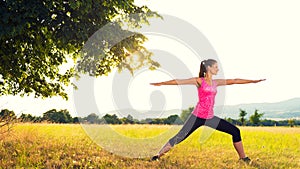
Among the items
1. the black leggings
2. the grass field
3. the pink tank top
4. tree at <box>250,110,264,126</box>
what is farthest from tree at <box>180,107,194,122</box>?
tree at <box>250,110,264,126</box>

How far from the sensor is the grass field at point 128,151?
1001 cm

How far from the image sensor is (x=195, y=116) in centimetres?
993

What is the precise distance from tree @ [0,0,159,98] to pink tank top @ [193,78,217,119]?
3578 millimetres

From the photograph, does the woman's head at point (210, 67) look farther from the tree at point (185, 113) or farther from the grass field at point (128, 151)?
the grass field at point (128, 151)

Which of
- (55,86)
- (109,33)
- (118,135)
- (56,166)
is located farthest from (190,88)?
(55,86)

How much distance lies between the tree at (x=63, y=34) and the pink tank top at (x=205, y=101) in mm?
3578

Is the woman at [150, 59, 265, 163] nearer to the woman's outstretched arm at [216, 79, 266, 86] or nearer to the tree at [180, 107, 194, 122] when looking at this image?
the woman's outstretched arm at [216, 79, 266, 86]

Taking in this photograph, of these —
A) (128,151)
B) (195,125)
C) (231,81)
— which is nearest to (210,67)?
(231,81)

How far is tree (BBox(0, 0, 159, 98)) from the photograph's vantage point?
447 inches

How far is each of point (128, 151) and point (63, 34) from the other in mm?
3800

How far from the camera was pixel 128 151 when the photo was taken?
38.1 feet

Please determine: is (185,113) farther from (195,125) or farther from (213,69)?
(213,69)

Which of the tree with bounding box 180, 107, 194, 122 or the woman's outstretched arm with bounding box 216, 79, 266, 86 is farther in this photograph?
the tree with bounding box 180, 107, 194, 122

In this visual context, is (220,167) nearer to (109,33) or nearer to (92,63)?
(109,33)
